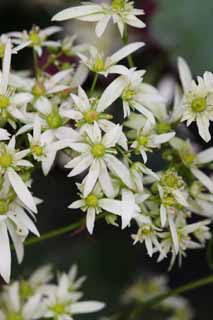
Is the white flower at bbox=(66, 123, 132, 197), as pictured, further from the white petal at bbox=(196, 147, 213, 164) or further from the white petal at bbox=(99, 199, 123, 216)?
the white petal at bbox=(196, 147, 213, 164)

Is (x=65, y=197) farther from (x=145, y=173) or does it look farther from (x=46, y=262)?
(x=145, y=173)

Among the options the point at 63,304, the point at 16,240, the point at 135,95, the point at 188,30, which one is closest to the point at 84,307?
the point at 63,304

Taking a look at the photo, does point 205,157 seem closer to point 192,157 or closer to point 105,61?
point 192,157

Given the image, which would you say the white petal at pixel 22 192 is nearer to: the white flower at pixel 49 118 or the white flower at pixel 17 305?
the white flower at pixel 49 118

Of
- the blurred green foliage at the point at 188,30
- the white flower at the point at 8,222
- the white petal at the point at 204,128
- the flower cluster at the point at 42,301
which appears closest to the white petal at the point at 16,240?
the white flower at the point at 8,222

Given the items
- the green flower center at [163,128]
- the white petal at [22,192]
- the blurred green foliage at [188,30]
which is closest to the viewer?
the white petal at [22,192]

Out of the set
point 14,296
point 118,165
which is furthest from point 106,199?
point 14,296
